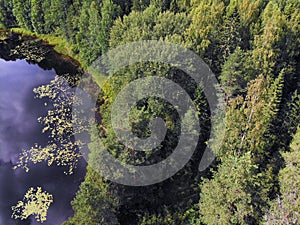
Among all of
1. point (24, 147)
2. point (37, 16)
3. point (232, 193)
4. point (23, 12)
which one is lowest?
point (232, 193)

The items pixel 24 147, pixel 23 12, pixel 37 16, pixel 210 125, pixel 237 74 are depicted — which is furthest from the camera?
pixel 23 12


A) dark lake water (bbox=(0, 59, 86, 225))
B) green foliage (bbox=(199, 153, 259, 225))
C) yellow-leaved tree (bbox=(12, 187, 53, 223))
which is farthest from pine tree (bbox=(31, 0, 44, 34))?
green foliage (bbox=(199, 153, 259, 225))

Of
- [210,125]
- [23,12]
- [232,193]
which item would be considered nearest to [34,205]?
Answer: [210,125]

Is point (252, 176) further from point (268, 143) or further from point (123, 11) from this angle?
point (123, 11)

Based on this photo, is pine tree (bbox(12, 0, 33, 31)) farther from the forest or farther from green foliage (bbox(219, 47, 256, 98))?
green foliage (bbox(219, 47, 256, 98))

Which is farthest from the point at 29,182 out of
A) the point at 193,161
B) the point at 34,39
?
the point at 34,39

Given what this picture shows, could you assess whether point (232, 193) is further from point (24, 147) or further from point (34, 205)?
point (24, 147)

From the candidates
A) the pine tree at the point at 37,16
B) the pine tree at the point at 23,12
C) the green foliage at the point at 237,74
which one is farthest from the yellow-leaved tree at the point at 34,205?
the pine tree at the point at 23,12
